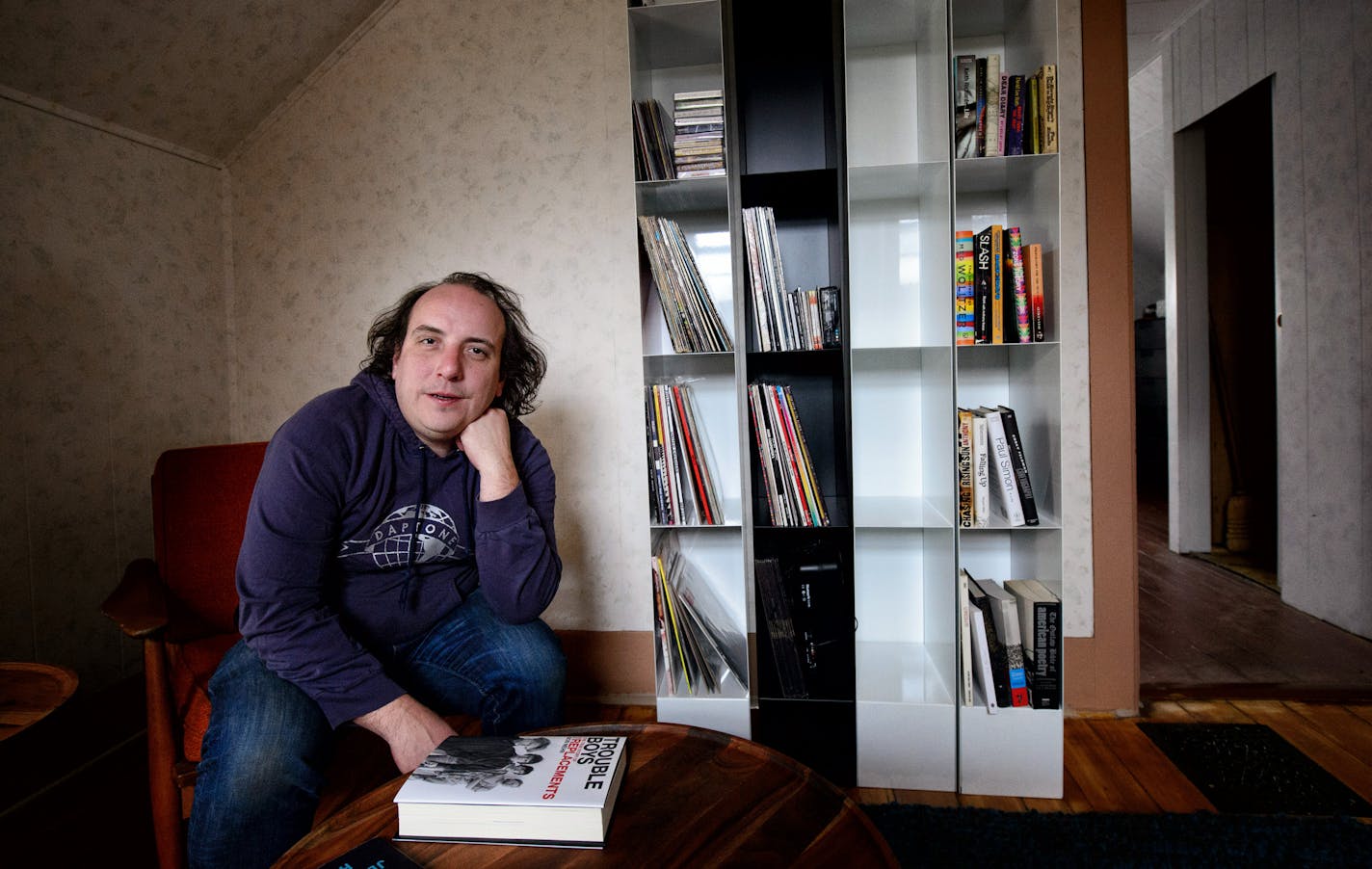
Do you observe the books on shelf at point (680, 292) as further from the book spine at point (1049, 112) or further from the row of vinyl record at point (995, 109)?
the book spine at point (1049, 112)

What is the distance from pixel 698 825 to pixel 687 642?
3.30ft

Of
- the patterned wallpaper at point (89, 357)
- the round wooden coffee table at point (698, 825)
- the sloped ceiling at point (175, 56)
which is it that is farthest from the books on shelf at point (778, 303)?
the patterned wallpaper at point (89, 357)

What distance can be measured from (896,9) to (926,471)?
1.21 meters

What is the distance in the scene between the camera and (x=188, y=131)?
7.07ft

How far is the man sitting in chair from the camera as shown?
1.11 metres

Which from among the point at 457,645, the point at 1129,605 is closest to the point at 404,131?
the point at 457,645

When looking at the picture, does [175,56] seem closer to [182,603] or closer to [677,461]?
[182,603]

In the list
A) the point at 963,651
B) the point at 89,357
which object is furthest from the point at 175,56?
the point at 963,651

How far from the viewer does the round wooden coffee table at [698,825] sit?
2.50 feet

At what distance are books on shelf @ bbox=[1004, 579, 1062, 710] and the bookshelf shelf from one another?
0.04 m

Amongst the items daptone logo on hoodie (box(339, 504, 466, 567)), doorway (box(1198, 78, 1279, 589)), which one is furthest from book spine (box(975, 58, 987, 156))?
doorway (box(1198, 78, 1279, 589))

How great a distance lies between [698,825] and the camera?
813mm

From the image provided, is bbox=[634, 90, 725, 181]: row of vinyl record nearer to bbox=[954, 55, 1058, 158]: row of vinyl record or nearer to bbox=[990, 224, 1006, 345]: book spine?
bbox=[954, 55, 1058, 158]: row of vinyl record

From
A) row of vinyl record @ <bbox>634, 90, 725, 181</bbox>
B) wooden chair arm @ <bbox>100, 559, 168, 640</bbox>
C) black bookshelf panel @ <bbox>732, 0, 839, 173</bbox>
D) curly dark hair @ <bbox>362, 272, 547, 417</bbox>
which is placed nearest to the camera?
wooden chair arm @ <bbox>100, 559, 168, 640</bbox>
